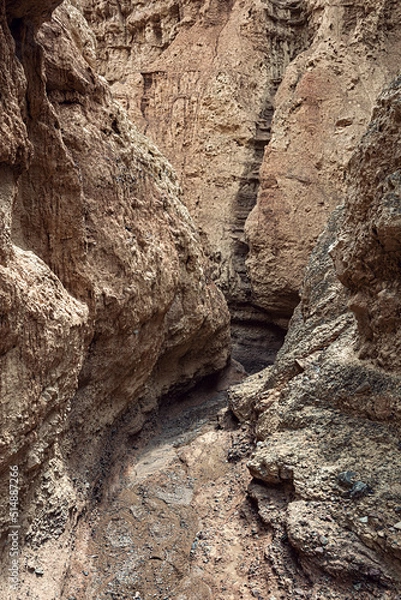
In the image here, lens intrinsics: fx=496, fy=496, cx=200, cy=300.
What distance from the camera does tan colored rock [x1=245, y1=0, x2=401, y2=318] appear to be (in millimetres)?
8297

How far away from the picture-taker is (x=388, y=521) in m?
2.62

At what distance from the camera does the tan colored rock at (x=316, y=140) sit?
830cm

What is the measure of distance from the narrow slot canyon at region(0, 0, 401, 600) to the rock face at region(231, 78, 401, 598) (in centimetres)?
1

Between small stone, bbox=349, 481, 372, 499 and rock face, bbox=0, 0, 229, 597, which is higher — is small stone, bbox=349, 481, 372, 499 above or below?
below

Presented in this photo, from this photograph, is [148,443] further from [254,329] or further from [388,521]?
[254,329]

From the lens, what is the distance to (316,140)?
8.55m

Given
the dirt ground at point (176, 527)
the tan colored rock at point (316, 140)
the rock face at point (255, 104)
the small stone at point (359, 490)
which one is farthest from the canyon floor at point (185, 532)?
the rock face at point (255, 104)

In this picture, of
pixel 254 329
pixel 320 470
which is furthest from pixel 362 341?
pixel 254 329

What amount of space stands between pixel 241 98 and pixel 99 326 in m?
7.01

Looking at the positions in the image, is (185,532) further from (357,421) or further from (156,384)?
(156,384)

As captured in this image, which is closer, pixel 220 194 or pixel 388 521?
pixel 388 521

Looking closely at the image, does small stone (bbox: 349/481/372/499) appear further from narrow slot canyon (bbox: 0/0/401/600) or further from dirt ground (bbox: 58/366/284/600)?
dirt ground (bbox: 58/366/284/600)

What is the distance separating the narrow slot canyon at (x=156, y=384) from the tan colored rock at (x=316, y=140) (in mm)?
1924

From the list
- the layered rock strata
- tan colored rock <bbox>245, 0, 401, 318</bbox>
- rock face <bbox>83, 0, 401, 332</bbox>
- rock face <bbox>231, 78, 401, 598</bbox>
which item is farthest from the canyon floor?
the layered rock strata
